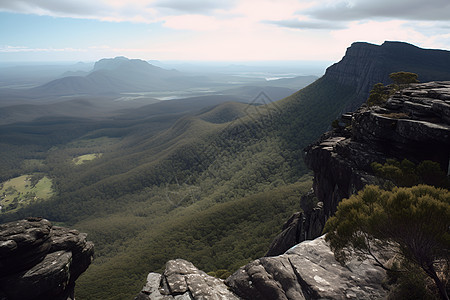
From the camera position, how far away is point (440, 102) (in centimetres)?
2633

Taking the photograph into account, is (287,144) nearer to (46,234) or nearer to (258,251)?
(258,251)

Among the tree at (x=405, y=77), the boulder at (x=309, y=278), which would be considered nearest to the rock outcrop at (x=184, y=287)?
the boulder at (x=309, y=278)

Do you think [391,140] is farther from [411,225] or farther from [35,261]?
[35,261]

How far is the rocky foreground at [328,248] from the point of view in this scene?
55.6ft

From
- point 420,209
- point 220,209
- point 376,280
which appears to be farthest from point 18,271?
point 220,209

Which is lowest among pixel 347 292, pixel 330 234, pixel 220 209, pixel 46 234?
pixel 220 209

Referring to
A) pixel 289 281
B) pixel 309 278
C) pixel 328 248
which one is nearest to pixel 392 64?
pixel 328 248

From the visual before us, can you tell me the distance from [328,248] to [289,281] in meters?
5.88

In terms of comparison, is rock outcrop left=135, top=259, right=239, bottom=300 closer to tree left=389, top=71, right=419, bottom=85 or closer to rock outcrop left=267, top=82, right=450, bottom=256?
rock outcrop left=267, top=82, right=450, bottom=256

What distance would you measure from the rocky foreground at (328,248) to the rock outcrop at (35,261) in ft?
52.0

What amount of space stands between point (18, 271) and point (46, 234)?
4.52 metres

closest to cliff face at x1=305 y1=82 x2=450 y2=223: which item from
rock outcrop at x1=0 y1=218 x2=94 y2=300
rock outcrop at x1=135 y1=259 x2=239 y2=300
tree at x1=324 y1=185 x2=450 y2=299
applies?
tree at x1=324 y1=185 x2=450 y2=299

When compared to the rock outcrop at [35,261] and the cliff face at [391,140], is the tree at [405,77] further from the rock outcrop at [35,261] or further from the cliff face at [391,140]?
the rock outcrop at [35,261]

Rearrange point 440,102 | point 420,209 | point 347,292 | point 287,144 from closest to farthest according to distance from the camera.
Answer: point 420,209 < point 347,292 < point 440,102 < point 287,144
